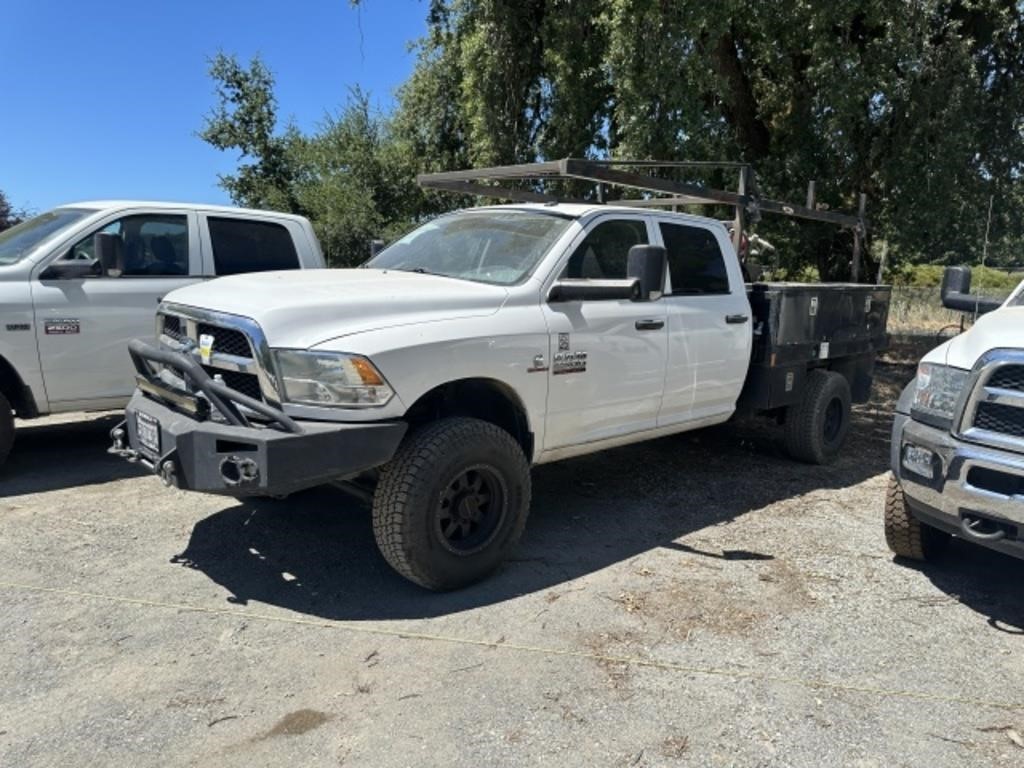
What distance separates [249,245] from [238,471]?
387 cm

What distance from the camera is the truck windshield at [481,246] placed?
464 centimetres

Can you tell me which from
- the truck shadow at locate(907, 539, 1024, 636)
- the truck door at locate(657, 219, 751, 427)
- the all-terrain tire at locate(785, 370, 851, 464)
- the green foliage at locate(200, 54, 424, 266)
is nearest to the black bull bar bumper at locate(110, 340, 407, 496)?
the truck door at locate(657, 219, 751, 427)

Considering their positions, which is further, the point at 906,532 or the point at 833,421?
the point at 833,421

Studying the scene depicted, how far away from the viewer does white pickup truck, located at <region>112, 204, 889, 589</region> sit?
3.62 m

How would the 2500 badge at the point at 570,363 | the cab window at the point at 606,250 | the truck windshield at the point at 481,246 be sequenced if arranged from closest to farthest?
1. the 2500 badge at the point at 570,363
2. the truck windshield at the point at 481,246
3. the cab window at the point at 606,250

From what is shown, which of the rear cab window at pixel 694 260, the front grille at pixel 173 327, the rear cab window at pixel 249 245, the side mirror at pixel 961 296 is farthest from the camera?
the rear cab window at pixel 249 245

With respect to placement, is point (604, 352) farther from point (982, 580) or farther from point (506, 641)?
point (982, 580)

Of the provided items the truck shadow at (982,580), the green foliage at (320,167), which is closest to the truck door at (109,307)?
the truck shadow at (982,580)

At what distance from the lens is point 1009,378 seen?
3.78 meters

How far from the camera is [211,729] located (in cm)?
293

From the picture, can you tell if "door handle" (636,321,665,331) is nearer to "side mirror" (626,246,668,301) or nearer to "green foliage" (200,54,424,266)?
"side mirror" (626,246,668,301)

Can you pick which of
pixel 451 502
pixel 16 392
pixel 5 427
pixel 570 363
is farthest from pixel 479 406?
pixel 16 392

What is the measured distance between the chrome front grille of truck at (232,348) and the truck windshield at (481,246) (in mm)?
1374

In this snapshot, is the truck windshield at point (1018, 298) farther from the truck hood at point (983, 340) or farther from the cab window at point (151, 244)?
the cab window at point (151, 244)
